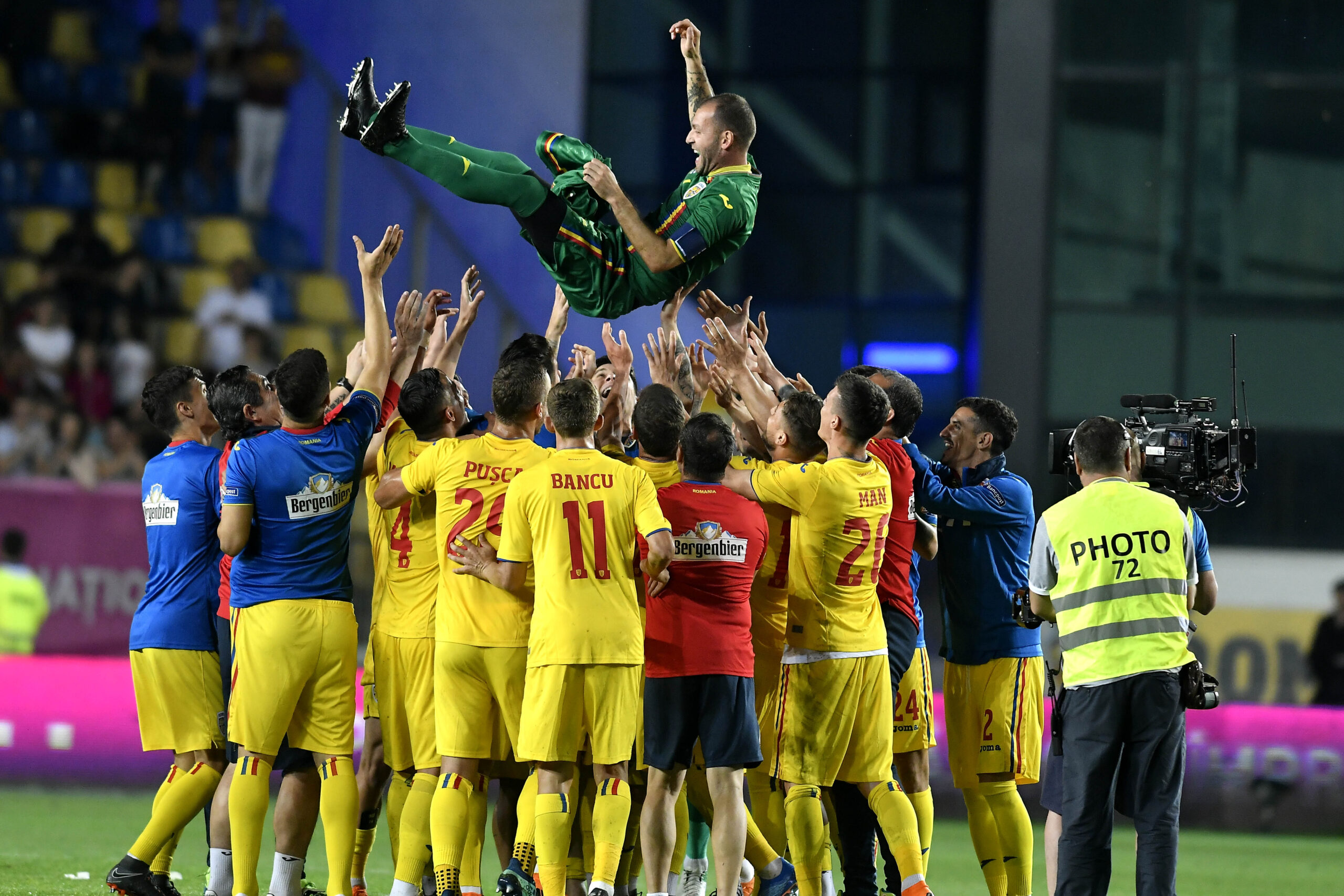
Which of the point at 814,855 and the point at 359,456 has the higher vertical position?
the point at 359,456

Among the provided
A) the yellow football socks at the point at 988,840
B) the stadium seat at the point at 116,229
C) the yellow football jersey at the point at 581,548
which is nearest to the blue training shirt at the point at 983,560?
the yellow football socks at the point at 988,840

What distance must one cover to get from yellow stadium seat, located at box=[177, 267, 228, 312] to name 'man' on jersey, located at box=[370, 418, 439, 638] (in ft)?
31.0

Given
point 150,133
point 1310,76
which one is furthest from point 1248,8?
point 150,133

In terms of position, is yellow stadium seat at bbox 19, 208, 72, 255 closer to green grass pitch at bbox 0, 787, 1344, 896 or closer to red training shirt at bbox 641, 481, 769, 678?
green grass pitch at bbox 0, 787, 1344, 896

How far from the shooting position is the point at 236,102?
15141 mm

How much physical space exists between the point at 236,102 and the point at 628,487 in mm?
11084

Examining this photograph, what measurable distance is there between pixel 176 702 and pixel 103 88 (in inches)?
449

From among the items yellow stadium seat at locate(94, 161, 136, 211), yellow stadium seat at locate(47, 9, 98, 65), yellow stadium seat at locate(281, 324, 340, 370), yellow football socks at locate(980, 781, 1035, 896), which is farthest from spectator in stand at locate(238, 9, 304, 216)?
yellow football socks at locate(980, 781, 1035, 896)

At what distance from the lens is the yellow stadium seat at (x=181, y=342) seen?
14375 mm

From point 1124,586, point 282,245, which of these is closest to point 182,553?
point 1124,586

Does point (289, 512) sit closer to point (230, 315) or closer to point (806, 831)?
point (806, 831)

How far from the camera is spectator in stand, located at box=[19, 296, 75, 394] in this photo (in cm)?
1403

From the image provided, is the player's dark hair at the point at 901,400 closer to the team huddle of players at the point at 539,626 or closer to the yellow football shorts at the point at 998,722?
the team huddle of players at the point at 539,626

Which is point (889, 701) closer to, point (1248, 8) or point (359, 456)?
point (359, 456)
